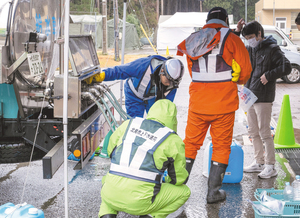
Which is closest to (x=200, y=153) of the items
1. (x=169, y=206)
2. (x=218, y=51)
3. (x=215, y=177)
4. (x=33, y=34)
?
(x=215, y=177)

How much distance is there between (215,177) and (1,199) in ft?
7.91

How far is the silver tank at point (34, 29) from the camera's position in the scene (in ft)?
12.1

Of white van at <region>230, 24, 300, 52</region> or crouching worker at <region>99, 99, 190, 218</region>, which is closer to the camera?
crouching worker at <region>99, 99, 190, 218</region>

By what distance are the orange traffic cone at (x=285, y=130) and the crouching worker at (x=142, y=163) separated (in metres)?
3.30

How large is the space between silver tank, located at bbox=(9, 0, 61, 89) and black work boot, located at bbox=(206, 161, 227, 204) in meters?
2.07

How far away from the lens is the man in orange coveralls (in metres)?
3.73

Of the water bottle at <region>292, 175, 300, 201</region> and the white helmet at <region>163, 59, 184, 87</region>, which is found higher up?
the white helmet at <region>163, 59, 184, 87</region>

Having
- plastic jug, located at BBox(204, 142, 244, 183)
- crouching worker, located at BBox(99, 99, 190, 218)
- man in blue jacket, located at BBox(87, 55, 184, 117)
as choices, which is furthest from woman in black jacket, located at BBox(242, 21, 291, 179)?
crouching worker, located at BBox(99, 99, 190, 218)

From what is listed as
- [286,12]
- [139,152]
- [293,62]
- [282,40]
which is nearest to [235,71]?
[139,152]

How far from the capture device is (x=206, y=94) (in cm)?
379

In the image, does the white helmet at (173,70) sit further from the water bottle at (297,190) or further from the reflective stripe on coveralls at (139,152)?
the water bottle at (297,190)

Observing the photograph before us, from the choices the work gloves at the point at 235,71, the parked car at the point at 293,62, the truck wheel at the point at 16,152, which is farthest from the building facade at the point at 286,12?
the truck wheel at the point at 16,152

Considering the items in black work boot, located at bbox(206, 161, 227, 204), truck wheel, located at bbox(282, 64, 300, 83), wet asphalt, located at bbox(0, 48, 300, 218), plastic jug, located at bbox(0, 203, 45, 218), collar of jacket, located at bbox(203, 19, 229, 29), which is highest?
collar of jacket, located at bbox(203, 19, 229, 29)

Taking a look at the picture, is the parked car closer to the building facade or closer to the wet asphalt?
the building facade
